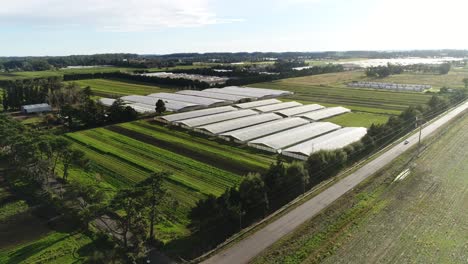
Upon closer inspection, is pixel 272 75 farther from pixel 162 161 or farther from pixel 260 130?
pixel 162 161

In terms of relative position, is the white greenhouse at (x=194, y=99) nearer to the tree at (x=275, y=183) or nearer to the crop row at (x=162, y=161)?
the crop row at (x=162, y=161)

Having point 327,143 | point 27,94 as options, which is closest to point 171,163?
point 327,143

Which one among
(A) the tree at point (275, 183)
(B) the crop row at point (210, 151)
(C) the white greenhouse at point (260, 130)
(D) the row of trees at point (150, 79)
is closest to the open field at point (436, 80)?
(D) the row of trees at point (150, 79)

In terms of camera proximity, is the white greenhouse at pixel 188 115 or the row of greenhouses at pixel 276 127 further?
the white greenhouse at pixel 188 115

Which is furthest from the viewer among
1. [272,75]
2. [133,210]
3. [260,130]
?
[272,75]

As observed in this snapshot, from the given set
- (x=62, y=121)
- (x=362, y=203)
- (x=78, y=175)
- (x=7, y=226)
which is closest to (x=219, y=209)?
(x=362, y=203)

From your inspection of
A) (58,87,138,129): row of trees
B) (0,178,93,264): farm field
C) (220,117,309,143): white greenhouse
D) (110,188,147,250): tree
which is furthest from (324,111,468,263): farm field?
(58,87,138,129): row of trees

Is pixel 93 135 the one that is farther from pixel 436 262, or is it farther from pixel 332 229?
pixel 436 262

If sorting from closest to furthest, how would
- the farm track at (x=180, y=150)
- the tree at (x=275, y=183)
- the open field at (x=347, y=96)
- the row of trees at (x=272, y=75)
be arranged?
the tree at (x=275, y=183), the farm track at (x=180, y=150), the open field at (x=347, y=96), the row of trees at (x=272, y=75)
